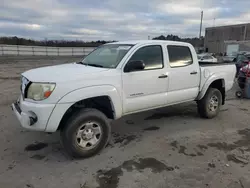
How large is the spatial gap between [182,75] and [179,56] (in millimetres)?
425

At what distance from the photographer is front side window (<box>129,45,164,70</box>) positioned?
168 inches

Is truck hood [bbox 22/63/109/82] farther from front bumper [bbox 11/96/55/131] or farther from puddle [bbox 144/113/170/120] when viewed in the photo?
puddle [bbox 144/113/170/120]

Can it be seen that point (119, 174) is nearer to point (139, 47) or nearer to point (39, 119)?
point (39, 119)

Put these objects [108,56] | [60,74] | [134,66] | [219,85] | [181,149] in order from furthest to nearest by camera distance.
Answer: [219,85] → [108,56] → [181,149] → [134,66] → [60,74]

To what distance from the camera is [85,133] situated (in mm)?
3637

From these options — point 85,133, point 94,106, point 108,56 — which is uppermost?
point 108,56

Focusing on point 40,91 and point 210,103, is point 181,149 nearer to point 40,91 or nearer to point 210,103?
point 210,103

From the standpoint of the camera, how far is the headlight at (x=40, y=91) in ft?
10.7

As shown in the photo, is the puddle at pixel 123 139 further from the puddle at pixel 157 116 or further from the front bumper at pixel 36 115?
the front bumper at pixel 36 115

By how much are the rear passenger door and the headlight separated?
241cm

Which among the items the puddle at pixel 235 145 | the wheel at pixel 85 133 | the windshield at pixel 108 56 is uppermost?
the windshield at pixel 108 56

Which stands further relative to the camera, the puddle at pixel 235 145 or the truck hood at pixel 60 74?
the puddle at pixel 235 145

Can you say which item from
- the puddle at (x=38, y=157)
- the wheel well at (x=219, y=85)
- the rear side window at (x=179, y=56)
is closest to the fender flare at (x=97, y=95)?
the puddle at (x=38, y=157)

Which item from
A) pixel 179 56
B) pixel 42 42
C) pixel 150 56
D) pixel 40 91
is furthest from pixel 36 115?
pixel 42 42
